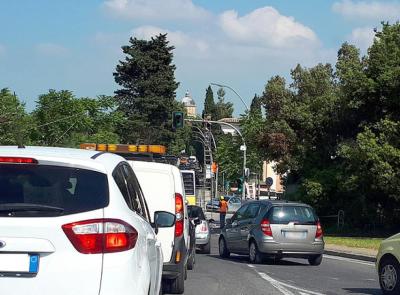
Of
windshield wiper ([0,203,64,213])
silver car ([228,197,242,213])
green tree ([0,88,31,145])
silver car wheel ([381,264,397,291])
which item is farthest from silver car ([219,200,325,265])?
Result: silver car ([228,197,242,213])

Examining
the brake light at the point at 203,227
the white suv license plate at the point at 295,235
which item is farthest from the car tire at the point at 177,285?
the brake light at the point at 203,227

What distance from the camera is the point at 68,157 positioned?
5.33m

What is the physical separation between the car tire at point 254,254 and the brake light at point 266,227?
0.55 m

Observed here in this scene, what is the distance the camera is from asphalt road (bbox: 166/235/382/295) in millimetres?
12461

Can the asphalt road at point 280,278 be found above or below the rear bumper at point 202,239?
below

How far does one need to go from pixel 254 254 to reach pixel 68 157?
13.5 metres

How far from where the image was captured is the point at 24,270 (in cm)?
478

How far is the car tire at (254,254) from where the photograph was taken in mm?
18097

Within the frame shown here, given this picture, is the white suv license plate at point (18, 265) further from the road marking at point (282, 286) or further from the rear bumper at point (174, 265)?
the road marking at point (282, 286)

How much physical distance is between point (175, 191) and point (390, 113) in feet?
75.8

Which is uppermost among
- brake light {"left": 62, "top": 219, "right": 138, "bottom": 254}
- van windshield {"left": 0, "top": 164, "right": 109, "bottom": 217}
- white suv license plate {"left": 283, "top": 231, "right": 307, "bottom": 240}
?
van windshield {"left": 0, "top": 164, "right": 109, "bottom": 217}

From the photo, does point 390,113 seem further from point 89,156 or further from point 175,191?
point 89,156

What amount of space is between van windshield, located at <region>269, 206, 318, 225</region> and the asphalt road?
1124 mm

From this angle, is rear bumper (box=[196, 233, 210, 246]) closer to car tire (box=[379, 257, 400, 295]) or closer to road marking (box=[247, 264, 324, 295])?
road marking (box=[247, 264, 324, 295])
